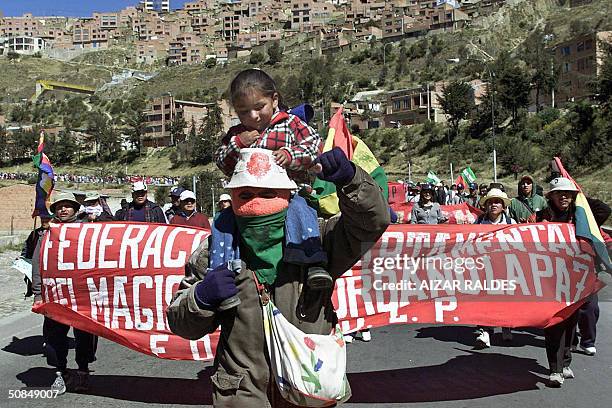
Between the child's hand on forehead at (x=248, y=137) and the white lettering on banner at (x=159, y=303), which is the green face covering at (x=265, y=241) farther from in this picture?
the white lettering on banner at (x=159, y=303)

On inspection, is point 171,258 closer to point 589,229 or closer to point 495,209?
point 495,209

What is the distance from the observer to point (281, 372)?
313cm

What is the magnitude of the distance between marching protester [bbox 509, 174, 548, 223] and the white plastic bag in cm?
→ 712

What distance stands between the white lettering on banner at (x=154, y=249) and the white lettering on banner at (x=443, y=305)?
2.81 metres

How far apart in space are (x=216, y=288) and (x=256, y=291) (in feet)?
0.84

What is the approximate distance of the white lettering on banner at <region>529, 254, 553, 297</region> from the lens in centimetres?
708

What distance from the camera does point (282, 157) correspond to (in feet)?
11.1

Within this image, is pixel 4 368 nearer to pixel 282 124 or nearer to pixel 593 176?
pixel 282 124

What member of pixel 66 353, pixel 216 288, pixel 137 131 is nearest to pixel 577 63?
pixel 137 131

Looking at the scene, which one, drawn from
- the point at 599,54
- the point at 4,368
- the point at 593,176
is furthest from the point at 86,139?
the point at 4,368

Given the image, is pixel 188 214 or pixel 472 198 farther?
pixel 472 198

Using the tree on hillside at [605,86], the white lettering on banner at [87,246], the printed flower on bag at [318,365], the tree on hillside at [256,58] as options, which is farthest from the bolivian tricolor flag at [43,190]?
the tree on hillside at [256,58]

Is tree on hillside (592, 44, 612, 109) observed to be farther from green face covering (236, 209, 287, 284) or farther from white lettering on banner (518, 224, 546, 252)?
green face covering (236, 209, 287, 284)

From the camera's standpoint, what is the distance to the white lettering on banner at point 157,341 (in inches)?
268
